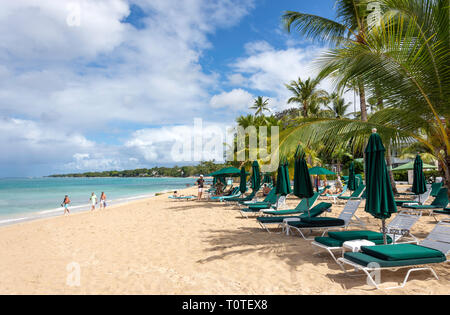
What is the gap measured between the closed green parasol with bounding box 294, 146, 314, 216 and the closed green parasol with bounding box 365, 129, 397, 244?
257cm

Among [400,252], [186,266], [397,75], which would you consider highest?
[397,75]

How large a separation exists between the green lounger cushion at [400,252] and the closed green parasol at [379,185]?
1.96 ft

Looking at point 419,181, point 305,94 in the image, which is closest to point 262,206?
point 419,181

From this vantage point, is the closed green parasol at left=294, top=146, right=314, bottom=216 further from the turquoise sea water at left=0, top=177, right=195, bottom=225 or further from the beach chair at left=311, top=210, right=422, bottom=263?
the turquoise sea water at left=0, top=177, right=195, bottom=225

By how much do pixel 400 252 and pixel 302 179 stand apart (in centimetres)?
370

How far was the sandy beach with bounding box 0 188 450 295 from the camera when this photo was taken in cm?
419

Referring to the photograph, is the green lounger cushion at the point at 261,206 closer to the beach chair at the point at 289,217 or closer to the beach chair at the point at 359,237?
the beach chair at the point at 289,217

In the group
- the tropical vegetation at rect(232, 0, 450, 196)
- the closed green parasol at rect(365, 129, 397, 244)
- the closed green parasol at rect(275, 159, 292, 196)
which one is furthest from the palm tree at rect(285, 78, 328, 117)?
the closed green parasol at rect(365, 129, 397, 244)

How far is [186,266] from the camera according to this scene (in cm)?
521

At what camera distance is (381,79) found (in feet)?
18.7

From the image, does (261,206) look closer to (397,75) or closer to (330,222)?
(330,222)

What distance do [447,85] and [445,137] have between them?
0.93 m
